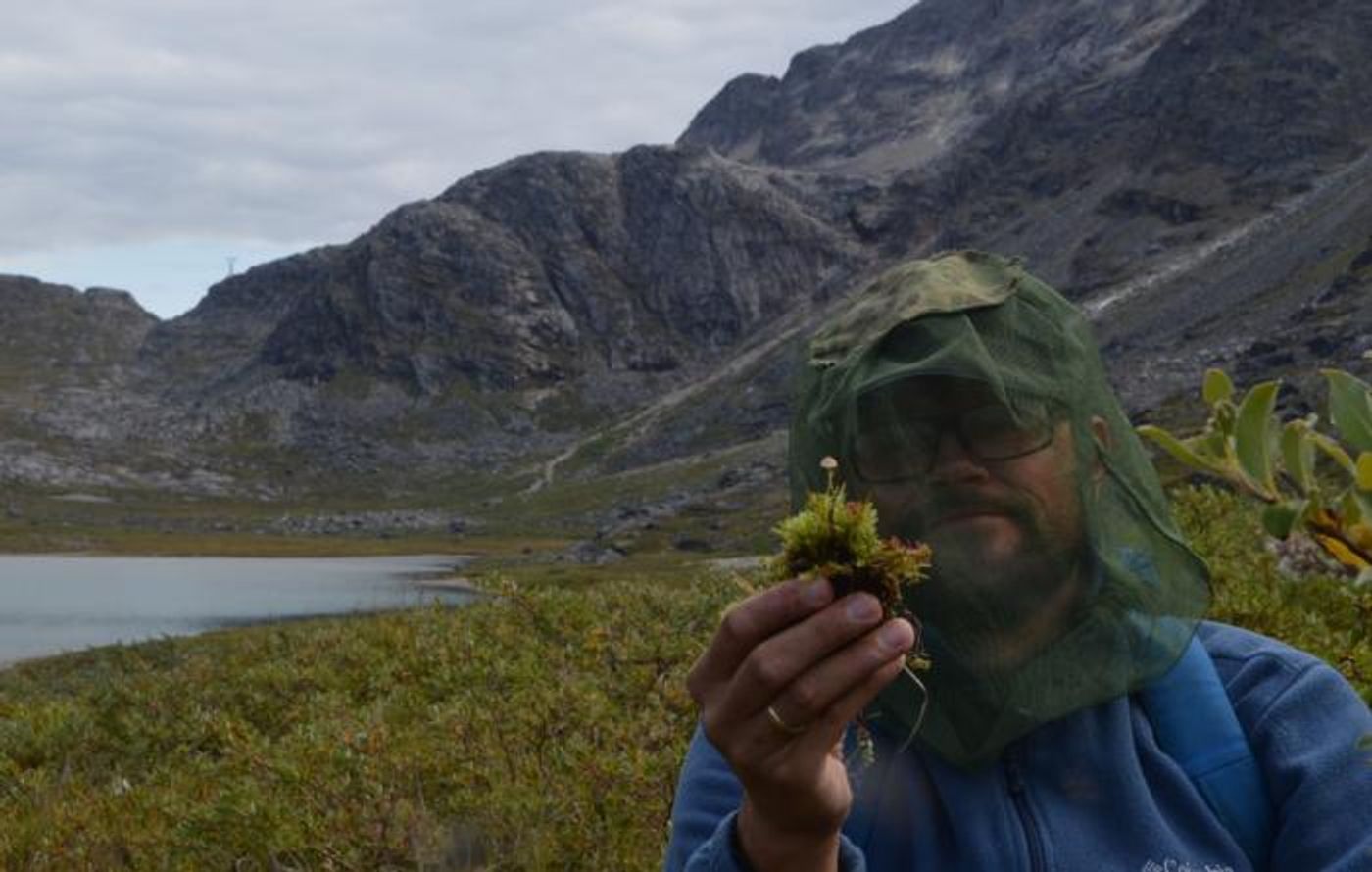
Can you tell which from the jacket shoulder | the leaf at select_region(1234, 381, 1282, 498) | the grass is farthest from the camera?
the grass

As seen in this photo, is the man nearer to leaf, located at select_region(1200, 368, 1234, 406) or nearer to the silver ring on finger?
the silver ring on finger

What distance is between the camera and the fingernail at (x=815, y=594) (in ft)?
7.42

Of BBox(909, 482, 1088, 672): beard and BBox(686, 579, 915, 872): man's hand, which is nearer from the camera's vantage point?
BBox(686, 579, 915, 872): man's hand

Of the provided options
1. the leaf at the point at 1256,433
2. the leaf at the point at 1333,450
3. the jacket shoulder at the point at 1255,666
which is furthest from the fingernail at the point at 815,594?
the jacket shoulder at the point at 1255,666

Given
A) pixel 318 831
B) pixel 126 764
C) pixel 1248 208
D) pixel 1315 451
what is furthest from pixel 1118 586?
pixel 1248 208

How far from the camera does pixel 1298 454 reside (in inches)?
76.5

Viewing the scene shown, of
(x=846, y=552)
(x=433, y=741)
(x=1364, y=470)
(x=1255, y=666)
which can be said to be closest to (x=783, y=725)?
(x=846, y=552)

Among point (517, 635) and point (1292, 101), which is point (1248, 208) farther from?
point (517, 635)

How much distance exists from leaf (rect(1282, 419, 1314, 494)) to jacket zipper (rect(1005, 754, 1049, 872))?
4.78 ft

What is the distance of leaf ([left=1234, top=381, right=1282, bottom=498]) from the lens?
74.6 inches

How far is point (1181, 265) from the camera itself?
182m

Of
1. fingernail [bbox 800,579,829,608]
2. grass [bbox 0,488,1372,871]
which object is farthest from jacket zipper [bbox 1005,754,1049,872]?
grass [bbox 0,488,1372,871]

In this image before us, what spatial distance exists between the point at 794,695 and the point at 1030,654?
3.41ft

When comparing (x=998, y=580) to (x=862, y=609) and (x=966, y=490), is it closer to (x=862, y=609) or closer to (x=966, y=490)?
(x=966, y=490)
